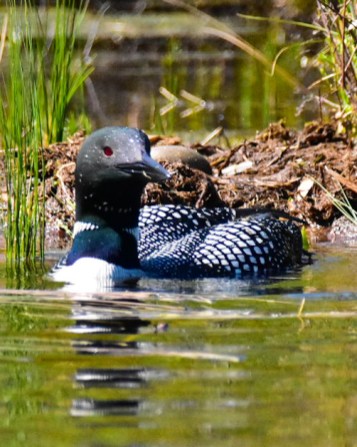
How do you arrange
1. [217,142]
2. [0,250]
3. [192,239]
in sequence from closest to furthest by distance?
[192,239]
[0,250]
[217,142]

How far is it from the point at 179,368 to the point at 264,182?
13.7 feet

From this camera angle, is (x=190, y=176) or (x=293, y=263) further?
(x=190, y=176)

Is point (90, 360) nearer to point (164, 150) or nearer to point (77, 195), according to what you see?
point (77, 195)

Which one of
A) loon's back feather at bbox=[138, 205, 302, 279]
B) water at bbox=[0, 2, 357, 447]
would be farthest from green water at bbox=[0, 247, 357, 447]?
loon's back feather at bbox=[138, 205, 302, 279]

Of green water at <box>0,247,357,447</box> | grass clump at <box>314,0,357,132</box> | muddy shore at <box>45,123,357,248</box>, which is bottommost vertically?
green water at <box>0,247,357,447</box>

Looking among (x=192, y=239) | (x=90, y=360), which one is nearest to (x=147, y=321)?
(x=90, y=360)

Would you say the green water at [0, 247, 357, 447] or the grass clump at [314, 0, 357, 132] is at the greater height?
the grass clump at [314, 0, 357, 132]

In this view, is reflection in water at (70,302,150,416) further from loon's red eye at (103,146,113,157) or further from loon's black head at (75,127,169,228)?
loon's red eye at (103,146,113,157)

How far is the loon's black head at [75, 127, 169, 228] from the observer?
6078 millimetres

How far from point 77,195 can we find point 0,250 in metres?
0.92

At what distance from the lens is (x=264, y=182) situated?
27.2ft

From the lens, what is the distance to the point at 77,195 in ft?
21.0

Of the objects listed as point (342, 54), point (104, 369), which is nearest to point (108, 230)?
point (342, 54)

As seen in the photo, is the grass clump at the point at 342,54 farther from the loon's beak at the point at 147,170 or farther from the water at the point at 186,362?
the loon's beak at the point at 147,170
